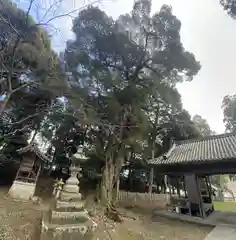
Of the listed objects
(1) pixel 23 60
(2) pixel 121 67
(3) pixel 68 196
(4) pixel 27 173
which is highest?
(2) pixel 121 67

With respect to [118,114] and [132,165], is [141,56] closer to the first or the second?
[118,114]

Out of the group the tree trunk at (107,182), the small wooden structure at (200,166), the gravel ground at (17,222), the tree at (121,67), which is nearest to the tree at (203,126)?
the small wooden structure at (200,166)

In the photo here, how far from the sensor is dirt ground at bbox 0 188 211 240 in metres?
6.37

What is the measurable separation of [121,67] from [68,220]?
9.87 metres

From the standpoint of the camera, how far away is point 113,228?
7535 millimetres

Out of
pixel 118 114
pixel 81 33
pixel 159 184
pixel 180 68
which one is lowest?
pixel 159 184

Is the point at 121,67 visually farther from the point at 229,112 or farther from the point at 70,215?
the point at 229,112

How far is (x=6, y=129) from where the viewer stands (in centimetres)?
1260

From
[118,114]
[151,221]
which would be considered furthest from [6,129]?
[151,221]

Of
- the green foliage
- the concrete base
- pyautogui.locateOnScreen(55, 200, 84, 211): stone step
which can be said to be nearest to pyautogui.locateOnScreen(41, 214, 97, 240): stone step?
pyautogui.locateOnScreen(55, 200, 84, 211): stone step

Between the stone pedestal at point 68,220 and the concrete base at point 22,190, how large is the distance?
6.84 meters

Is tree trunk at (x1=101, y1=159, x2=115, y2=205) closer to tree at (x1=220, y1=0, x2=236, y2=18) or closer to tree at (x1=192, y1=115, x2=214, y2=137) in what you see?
tree at (x1=220, y1=0, x2=236, y2=18)

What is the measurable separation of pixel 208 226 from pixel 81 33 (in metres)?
12.3

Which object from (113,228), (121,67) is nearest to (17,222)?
(113,228)
